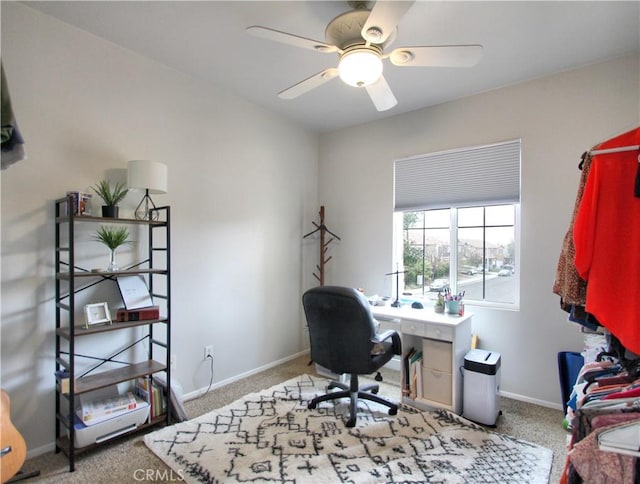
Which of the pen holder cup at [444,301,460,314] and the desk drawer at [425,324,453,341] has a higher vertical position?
the pen holder cup at [444,301,460,314]

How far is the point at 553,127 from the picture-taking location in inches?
107

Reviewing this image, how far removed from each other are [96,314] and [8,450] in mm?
830

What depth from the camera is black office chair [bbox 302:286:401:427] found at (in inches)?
90.0

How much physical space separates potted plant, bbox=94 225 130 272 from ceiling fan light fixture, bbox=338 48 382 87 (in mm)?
1738

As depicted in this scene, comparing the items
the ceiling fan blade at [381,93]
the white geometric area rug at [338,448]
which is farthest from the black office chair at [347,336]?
the ceiling fan blade at [381,93]

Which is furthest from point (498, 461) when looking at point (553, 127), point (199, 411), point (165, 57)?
point (165, 57)

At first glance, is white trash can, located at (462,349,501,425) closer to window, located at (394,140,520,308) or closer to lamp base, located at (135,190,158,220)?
window, located at (394,140,520,308)

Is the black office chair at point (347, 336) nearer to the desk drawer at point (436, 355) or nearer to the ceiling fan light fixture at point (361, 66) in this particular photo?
the desk drawer at point (436, 355)

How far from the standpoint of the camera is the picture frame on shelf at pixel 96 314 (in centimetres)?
210

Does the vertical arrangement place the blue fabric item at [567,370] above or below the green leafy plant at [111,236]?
below

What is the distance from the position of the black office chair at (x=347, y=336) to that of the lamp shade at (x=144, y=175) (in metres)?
1.29

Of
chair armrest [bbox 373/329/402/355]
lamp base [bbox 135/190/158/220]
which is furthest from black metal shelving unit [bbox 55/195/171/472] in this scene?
chair armrest [bbox 373/329/402/355]

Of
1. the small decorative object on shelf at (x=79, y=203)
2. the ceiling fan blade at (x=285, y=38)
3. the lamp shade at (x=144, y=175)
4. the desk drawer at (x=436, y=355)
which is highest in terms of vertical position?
the ceiling fan blade at (x=285, y=38)

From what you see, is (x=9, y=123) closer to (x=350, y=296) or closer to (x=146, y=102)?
(x=146, y=102)
